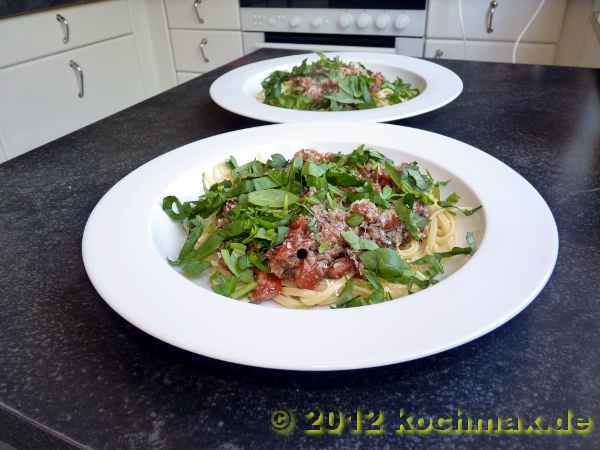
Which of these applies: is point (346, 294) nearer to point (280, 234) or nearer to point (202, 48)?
point (280, 234)

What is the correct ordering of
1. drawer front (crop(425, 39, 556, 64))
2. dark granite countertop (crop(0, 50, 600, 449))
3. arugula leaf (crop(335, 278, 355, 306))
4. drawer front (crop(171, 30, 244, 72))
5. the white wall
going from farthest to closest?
drawer front (crop(171, 30, 244, 72)) < drawer front (crop(425, 39, 556, 64)) < the white wall < arugula leaf (crop(335, 278, 355, 306)) < dark granite countertop (crop(0, 50, 600, 449))

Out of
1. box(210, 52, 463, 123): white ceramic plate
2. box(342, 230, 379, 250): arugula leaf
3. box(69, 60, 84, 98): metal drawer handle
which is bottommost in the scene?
box(69, 60, 84, 98): metal drawer handle

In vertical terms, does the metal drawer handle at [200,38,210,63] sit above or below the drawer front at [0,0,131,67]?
below

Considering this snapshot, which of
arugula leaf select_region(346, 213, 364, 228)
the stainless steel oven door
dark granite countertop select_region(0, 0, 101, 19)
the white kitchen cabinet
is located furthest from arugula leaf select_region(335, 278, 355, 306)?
the white kitchen cabinet

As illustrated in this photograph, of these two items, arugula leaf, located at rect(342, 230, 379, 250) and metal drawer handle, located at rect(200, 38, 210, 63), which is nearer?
arugula leaf, located at rect(342, 230, 379, 250)

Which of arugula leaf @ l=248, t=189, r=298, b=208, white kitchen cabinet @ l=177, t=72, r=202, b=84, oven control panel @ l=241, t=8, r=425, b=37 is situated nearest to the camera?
arugula leaf @ l=248, t=189, r=298, b=208

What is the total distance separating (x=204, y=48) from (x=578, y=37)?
2.20 metres

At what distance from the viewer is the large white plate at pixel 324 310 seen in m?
0.49

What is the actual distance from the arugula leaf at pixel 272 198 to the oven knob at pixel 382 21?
7.30ft

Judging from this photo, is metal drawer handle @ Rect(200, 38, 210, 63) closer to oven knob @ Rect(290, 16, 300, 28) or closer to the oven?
the oven

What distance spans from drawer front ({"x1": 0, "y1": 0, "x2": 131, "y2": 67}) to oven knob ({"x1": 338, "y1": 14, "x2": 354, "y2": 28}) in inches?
56.1

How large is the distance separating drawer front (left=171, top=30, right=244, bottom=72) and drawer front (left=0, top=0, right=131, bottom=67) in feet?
1.15

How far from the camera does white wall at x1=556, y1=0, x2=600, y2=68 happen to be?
6.95 feet

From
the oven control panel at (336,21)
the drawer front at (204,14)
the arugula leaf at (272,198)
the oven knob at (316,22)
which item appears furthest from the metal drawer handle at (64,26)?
the arugula leaf at (272,198)
